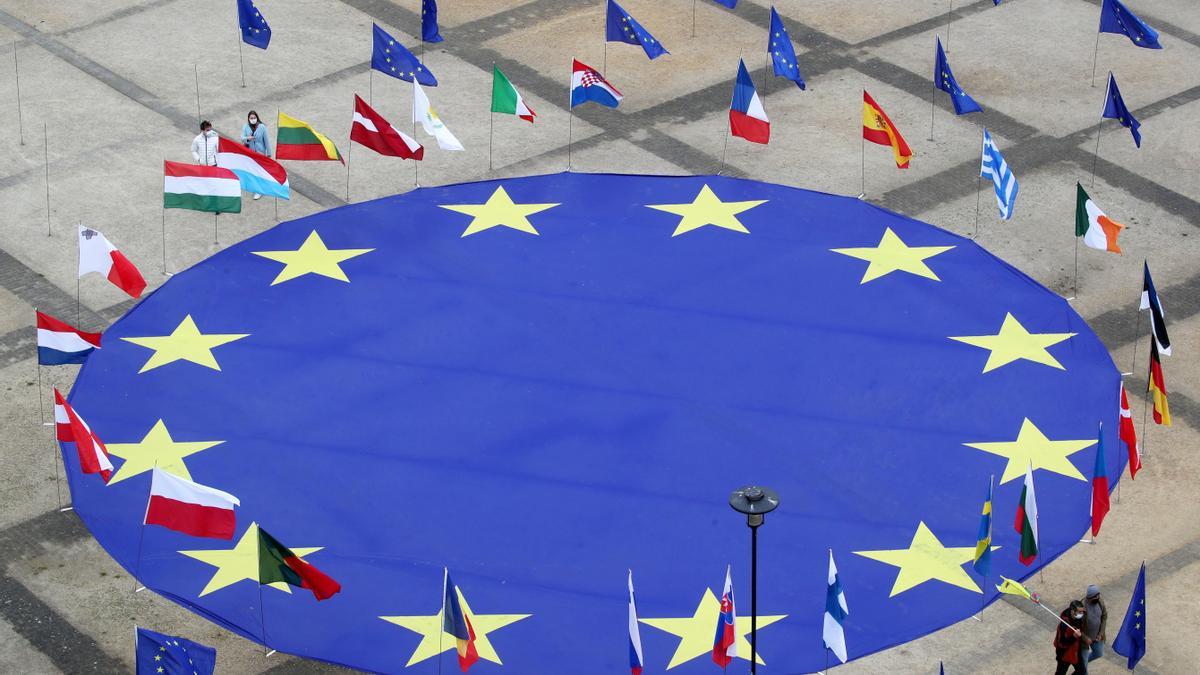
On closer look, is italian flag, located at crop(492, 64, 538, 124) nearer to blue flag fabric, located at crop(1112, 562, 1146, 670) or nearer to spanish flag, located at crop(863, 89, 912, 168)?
spanish flag, located at crop(863, 89, 912, 168)

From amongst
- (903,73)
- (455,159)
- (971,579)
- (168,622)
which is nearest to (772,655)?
(971,579)

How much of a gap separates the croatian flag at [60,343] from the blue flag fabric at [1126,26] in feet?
51.4

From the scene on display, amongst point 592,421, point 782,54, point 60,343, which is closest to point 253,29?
point 782,54

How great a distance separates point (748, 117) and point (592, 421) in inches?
249

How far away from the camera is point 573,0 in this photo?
33.2 metres

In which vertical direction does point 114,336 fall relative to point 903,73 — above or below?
below

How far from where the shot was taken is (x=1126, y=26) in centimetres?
2870

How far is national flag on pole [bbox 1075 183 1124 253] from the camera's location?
24.5 meters

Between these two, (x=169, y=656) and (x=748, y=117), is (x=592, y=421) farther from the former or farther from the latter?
(x=169, y=656)

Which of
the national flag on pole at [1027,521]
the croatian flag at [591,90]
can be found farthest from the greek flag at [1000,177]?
the national flag on pole at [1027,521]

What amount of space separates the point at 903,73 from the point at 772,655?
13.9 m

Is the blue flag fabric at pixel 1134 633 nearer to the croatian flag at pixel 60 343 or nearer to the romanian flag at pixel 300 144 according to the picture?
the croatian flag at pixel 60 343

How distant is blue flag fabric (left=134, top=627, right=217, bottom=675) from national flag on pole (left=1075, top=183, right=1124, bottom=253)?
1257 centimetres

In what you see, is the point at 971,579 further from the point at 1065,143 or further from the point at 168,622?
the point at 1065,143
